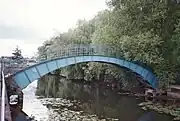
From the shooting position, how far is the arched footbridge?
68.8 feet

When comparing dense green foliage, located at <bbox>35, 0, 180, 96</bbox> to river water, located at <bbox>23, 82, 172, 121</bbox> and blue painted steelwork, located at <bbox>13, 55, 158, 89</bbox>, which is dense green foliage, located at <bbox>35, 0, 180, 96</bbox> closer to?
blue painted steelwork, located at <bbox>13, 55, 158, 89</bbox>

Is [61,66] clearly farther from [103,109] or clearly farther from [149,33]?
[149,33]

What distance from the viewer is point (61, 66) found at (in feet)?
76.5

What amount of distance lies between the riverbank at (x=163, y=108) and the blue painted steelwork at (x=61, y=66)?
3511 millimetres

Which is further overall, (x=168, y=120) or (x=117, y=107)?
(x=117, y=107)

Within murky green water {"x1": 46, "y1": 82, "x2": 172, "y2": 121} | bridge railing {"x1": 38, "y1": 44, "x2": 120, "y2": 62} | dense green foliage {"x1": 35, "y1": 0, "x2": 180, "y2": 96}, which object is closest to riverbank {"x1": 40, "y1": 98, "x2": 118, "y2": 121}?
murky green water {"x1": 46, "y1": 82, "x2": 172, "y2": 121}

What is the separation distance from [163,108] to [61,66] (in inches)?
309

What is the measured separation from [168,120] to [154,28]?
10233 mm

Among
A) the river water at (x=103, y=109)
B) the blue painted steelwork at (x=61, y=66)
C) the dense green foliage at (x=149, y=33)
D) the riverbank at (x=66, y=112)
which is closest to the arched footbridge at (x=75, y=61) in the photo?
the blue painted steelwork at (x=61, y=66)

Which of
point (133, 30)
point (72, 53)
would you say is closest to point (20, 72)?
point (72, 53)

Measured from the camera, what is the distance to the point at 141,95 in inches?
1119

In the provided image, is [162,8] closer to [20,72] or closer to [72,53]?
[72,53]

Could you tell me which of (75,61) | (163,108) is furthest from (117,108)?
(75,61)

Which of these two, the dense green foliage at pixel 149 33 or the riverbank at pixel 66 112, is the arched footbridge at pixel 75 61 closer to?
the dense green foliage at pixel 149 33
